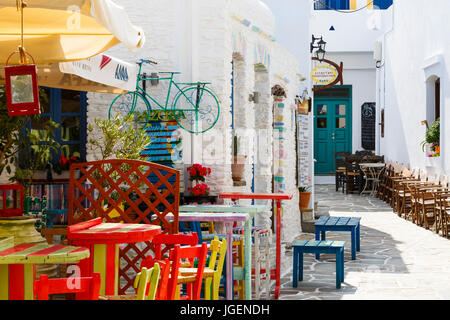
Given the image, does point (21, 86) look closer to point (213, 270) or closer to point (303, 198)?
point (213, 270)

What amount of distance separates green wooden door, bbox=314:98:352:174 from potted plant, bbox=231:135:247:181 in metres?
16.5

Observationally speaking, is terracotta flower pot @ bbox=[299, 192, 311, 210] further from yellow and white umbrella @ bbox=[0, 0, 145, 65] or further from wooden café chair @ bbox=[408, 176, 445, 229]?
yellow and white umbrella @ bbox=[0, 0, 145, 65]

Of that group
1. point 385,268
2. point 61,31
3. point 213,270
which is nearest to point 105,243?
point 213,270

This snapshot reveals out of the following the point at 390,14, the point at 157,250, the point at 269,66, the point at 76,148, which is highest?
the point at 390,14

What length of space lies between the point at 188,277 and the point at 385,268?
558 centimetres

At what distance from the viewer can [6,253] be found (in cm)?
301

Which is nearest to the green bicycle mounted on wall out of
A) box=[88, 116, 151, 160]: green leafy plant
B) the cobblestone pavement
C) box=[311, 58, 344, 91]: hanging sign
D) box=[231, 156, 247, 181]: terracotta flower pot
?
box=[88, 116, 151, 160]: green leafy plant

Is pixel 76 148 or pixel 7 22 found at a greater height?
pixel 7 22

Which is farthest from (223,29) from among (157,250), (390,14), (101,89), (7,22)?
(390,14)

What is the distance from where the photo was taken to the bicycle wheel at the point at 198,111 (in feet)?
26.4

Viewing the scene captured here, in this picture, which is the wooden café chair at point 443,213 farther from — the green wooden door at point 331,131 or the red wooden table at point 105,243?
the green wooden door at point 331,131
